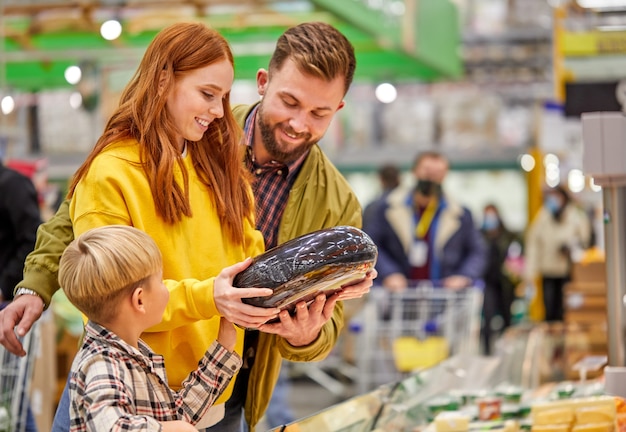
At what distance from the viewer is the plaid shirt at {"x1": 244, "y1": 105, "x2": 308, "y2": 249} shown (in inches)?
126

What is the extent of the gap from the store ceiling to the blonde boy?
20.1 ft

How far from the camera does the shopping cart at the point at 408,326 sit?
24.2 feet

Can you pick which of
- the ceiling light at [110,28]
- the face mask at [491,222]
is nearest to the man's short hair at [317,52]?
the ceiling light at [110,28]

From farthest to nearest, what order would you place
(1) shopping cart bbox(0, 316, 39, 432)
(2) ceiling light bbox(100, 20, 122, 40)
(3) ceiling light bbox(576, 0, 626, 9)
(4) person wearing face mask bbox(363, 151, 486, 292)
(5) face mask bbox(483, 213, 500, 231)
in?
(5) face mask bbox(483, 213, 500, 231) < (3) ceiling light bbox(576, 0, 626, 9) < (2) ceiling light bbox(100, 20, 122, 40) < (4) person wearing face mask bbox(363, 151, 486, 292) < (1) shopping cart bbox(0, 316, 39, 432)

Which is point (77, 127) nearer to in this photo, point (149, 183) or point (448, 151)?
point (448, 151)

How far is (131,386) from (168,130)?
654mm

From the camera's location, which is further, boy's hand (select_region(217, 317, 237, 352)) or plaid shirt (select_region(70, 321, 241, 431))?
boy's hand (select_region(217, 317, 237, 352))

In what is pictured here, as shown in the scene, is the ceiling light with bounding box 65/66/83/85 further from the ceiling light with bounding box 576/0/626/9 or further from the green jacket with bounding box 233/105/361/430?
the green jacket with bounding box 233/105/361/430

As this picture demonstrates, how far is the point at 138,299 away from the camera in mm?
2256

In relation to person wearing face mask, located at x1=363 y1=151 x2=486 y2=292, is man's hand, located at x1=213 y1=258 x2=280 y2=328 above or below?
above

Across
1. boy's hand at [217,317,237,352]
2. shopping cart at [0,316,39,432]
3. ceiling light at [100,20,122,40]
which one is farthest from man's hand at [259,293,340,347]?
ceiling light at [100,20,122,40]

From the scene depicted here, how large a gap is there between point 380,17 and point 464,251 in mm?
2440

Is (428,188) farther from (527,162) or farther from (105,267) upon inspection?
(527,162)

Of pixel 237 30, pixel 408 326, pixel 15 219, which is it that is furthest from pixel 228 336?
pixel 237 30
